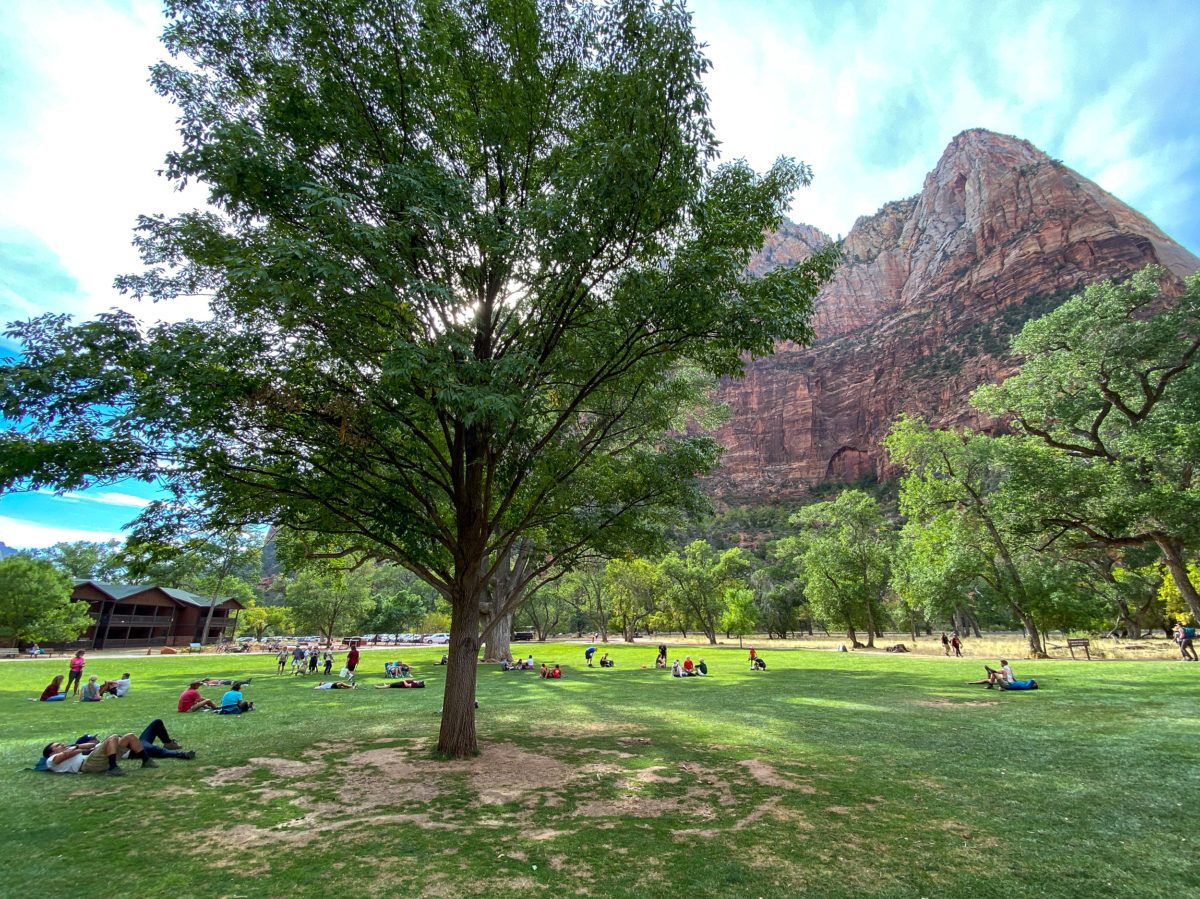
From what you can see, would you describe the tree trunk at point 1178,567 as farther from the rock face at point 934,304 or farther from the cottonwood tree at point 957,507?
→ the rock face at point 934,304

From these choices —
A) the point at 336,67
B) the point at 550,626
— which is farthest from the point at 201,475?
the point at 550,626

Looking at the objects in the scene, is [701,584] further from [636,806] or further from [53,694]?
[636,806]

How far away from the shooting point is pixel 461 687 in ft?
28.8

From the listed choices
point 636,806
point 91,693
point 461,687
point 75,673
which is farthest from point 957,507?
point 75,673

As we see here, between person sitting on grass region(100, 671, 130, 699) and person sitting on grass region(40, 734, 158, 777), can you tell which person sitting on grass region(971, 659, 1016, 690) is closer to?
person sitting on grass region(40, 734, 158, 777)

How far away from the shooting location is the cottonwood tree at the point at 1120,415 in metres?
18.6

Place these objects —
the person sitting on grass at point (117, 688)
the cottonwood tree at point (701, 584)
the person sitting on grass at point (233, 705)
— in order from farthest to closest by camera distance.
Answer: the cottonwood tree at point (701, 584), the person sitting on grass at point (117, 688), the person sitting on grass at point (233, 705)

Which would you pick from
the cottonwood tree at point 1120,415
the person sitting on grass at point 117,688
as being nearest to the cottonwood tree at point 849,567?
the cottonwood tree at point 1120,415

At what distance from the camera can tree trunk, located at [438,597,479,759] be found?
8648 mm

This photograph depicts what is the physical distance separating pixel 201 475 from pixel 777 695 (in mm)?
15138

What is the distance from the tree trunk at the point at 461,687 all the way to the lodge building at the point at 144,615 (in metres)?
53.1

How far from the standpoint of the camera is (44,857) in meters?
4.63

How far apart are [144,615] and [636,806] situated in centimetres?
6917

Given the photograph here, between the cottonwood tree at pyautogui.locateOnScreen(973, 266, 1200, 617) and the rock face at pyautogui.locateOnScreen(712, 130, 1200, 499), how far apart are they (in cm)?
9616
